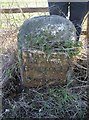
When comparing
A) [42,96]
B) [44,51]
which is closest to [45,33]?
[44,51]

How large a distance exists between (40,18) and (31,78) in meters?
0.41

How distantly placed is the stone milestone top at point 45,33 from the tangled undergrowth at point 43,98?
19 centimetres

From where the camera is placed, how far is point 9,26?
105 inches

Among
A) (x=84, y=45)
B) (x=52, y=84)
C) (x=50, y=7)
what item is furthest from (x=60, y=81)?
(x=50, y=7)

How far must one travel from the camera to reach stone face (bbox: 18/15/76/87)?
227 centimetres

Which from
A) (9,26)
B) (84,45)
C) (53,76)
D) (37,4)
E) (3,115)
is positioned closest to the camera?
(3,115)

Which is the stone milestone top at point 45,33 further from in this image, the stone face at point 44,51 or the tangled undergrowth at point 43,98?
the tangled undergrowth at point 43,98

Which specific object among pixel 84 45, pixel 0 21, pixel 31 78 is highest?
pixel 0 21

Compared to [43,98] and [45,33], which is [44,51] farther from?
[43,98]

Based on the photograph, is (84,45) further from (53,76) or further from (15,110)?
(15,110)

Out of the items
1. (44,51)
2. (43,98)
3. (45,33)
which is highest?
(45,33)

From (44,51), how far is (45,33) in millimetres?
124

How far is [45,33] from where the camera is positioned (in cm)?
230

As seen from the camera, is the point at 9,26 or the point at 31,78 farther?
the point at 9,26
